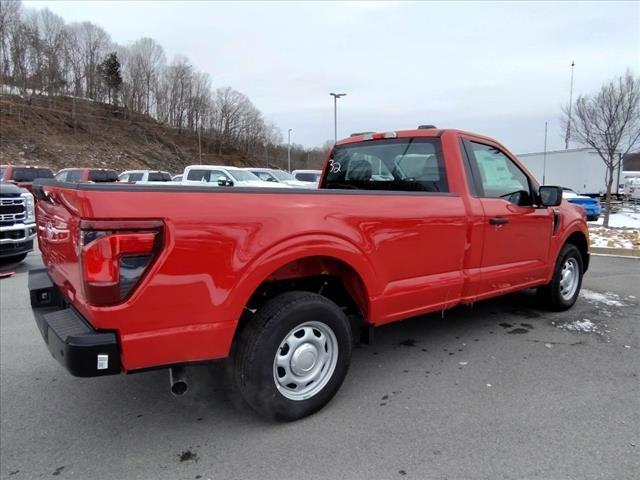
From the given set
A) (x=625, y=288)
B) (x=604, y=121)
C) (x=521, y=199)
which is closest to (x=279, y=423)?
(x=521, y=199)

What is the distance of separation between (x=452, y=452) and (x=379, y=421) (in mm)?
507

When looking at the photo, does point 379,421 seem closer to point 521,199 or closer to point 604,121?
point 521,199

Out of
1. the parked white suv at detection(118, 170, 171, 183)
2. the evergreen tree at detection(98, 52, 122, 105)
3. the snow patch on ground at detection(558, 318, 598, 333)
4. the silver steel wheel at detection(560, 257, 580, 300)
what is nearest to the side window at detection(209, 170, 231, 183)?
the parked white suv at detection(118, 170, 171, 183)

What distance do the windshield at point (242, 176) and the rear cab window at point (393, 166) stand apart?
15.9 m

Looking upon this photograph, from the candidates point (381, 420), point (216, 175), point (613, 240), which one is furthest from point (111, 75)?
point (381, 420)

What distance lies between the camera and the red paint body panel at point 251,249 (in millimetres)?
2359

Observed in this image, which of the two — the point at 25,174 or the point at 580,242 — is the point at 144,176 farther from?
the point at 580,242

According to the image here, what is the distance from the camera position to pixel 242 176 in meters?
21.3

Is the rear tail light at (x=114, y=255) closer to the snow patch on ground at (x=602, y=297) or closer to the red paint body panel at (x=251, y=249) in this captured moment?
the red paint body panel at (x=251, y=249)

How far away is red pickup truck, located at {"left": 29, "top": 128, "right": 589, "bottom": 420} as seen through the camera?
2326mm

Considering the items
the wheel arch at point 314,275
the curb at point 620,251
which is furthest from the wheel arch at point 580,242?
the curb at point 620,251

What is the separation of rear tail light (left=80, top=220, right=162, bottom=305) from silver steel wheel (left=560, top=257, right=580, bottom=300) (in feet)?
15.0

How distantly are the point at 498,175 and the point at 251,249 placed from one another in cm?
279

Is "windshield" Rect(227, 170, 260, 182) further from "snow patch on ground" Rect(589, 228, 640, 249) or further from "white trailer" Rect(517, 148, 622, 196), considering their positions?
"white trailer" Rect(517, 148, 622, 196)
